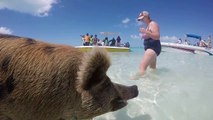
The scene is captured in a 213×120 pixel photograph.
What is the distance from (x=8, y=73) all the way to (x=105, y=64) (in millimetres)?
776

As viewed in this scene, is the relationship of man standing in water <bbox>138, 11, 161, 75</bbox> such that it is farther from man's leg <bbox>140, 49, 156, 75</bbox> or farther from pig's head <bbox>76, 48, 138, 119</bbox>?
pig's head <bbox>76, 48, 138, 119</bbox>

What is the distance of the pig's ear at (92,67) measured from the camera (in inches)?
83.9

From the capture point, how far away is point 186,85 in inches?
245

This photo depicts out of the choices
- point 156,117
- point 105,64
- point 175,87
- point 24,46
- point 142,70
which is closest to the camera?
point 105,64

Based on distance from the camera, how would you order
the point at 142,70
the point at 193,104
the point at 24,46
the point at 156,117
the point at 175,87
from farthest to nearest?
1. the point at 142,70
2. the point at 175,87
3. the point at 193,104
4. the point at 156,117
5. the point at 24,46

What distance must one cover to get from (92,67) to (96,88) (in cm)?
27

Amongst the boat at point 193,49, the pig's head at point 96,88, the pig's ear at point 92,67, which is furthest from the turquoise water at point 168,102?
the boat at point 193,49

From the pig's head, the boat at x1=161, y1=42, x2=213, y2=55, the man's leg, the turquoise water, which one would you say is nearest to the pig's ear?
the pig's head

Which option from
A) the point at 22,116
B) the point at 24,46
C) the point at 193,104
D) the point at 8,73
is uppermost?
the point at 24,46

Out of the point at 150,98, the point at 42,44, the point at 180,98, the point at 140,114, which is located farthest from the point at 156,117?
the point at 42,44

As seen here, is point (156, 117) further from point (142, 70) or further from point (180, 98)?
point (142, 70)

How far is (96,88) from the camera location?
7.66 feet

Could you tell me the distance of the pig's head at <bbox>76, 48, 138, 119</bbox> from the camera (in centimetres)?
214

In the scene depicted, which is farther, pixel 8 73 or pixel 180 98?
pixel 180 98
